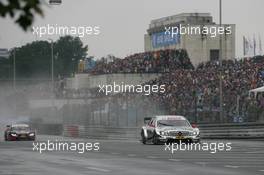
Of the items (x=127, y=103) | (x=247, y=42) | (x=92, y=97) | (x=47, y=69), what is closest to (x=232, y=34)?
(x=247, y=42)

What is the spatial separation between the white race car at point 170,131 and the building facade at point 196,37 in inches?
1283

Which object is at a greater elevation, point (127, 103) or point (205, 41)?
point (205, 41)

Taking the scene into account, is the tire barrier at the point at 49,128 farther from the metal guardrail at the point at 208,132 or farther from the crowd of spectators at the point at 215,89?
the crowd of spectators at the point at 215,89

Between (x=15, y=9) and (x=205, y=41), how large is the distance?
6588 cm

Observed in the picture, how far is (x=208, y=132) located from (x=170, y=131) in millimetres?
8226

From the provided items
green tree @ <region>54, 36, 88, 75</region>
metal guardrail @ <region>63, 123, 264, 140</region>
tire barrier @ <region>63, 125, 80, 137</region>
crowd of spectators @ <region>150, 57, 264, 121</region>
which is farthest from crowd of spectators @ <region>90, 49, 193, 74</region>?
green tree @ <region>54, 36, 88, 75</region>

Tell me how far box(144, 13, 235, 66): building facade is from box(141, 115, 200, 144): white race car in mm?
32593

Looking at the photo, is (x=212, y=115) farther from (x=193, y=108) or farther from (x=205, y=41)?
(x=205, y=41)

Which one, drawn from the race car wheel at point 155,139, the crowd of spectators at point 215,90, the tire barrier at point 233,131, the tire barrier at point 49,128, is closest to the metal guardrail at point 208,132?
the tire barrier at point 233,131

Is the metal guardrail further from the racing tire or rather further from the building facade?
the building facade

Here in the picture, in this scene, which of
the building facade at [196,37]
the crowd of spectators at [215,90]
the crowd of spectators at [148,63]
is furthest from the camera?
the building facade at [196,37]

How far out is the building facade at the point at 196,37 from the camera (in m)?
67.9

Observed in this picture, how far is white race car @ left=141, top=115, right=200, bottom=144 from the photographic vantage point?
106 feet

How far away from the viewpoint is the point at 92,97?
5406 centimetres
